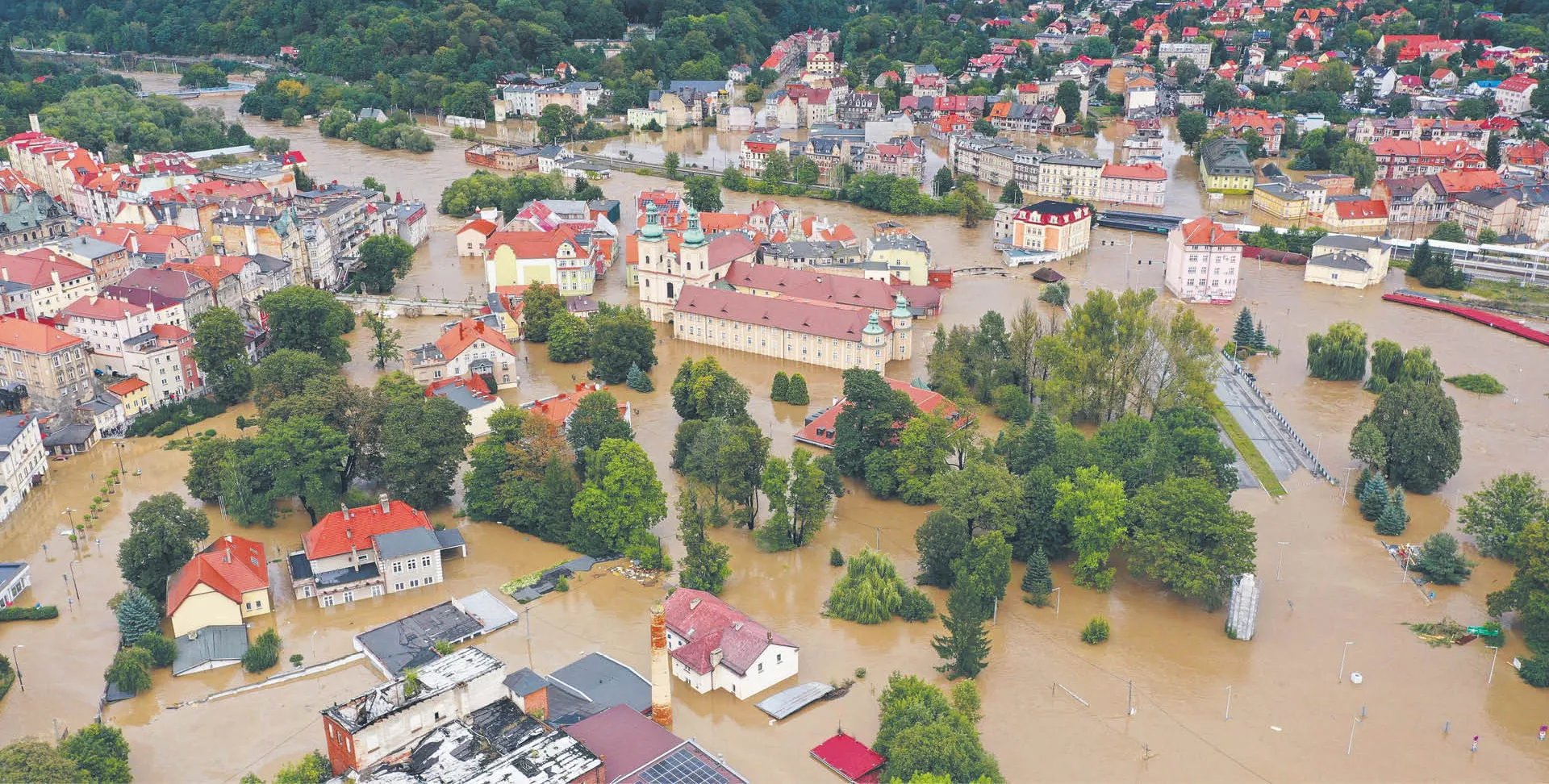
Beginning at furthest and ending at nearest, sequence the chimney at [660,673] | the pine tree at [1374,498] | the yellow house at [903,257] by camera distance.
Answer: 1. the yellow house at [903,257]
2. the pine tree at [1374,498]
3. the chimney at [660,673]

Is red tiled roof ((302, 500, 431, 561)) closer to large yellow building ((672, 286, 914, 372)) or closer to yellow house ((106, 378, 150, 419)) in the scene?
yellow house ((106, 378, 150, 419))

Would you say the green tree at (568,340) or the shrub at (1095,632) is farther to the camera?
the green tree at (568,340)

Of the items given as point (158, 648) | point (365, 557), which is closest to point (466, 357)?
point (365, 557)

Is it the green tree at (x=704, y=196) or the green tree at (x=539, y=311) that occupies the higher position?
the green tree at (x=704, y=196)

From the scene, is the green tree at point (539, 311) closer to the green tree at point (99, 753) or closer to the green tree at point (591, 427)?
the green tree at point (591, 427)

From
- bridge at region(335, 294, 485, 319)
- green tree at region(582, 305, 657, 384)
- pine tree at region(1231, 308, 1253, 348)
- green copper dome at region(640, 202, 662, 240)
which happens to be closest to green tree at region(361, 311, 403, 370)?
bridge at region(335, 294, 485, 319)

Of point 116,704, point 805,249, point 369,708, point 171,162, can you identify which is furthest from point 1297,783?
point 171,162

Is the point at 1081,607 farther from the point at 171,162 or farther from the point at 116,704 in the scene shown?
the point at 171,162

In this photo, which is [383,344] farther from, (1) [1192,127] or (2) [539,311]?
(1) [1192,127]

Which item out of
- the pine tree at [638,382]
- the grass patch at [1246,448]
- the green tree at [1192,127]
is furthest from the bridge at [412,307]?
the green tree at [1192,127]
